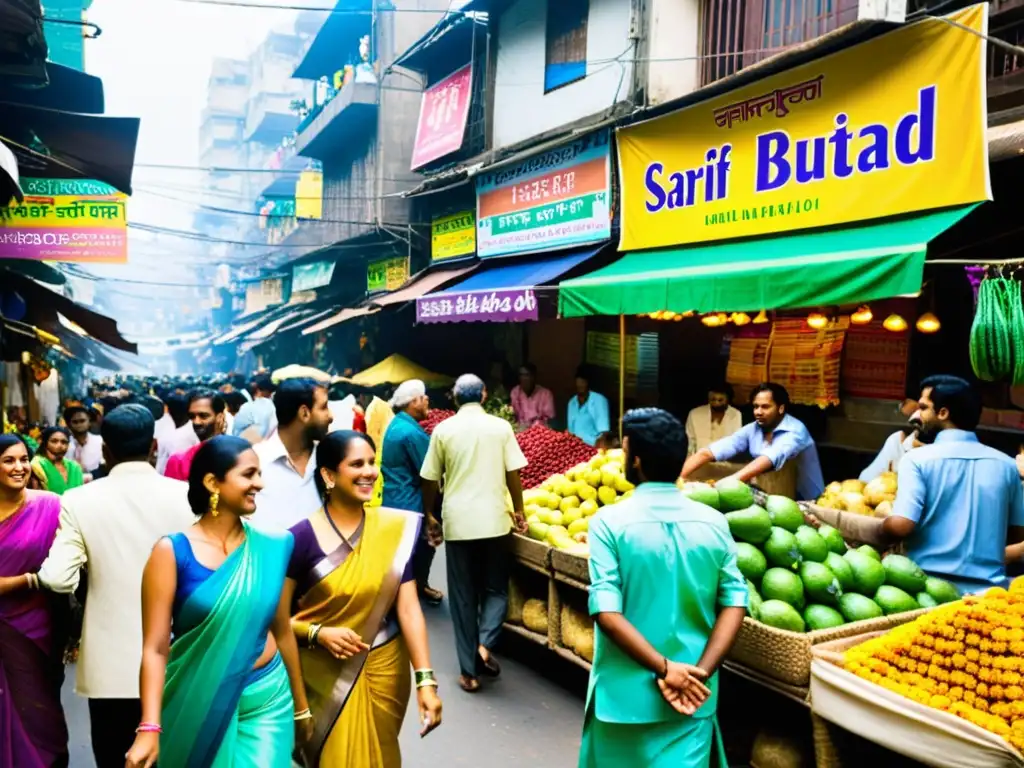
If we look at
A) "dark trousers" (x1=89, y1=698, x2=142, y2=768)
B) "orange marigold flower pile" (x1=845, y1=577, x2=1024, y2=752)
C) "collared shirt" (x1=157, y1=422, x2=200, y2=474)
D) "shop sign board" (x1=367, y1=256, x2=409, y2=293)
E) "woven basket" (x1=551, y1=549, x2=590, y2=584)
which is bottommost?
"dark trousers" (x1=89, y1=698, x2=142, y2=768)

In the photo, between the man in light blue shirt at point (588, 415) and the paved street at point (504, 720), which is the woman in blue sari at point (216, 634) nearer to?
the paved street at point (504, 720)

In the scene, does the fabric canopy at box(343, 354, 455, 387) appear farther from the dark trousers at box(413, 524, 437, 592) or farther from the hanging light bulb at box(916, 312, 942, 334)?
the hanging light bulb at box(916, 312, 942, 334)

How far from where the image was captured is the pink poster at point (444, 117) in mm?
14086

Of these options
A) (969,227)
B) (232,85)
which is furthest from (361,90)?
(232,85)

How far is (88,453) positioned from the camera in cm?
903

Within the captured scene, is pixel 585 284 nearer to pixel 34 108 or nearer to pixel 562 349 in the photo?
pixel 562 349

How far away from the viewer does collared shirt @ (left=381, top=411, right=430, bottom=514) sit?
630 centimetres

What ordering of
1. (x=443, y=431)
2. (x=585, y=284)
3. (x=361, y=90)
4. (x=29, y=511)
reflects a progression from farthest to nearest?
(x=361, y=90), (x=585, y=284), (x=443, y=431), (x=29, y=511)

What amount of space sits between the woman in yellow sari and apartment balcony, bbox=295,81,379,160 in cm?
1867

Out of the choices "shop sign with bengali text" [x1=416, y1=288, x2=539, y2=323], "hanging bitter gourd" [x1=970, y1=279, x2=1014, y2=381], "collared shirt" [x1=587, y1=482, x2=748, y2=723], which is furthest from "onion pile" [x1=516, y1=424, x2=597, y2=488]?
"collared shirt" [x1=587, y1=482, x2=748, y2=723]

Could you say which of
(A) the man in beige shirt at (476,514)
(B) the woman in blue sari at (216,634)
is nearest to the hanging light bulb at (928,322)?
(A) the man in beige shirt at (476,514)

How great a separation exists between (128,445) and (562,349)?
35.9 ft

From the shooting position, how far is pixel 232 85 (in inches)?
2918

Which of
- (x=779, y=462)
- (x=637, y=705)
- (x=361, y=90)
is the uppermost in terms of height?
(x=361, y=90)
